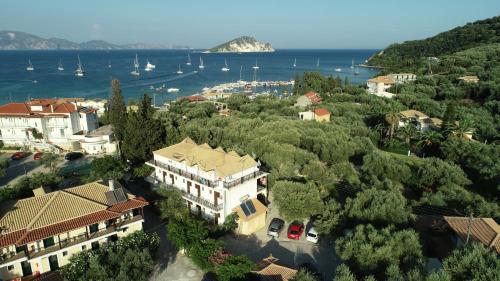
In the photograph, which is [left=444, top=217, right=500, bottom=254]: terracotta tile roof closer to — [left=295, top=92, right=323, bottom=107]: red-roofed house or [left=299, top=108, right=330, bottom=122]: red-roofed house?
[left=299, top=108, right=330, bottom=122]: red-roofed house

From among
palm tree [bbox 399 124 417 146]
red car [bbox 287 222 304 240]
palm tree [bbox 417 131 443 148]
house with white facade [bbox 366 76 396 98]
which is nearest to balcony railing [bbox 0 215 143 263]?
red car [bbox 287 222 304 240]

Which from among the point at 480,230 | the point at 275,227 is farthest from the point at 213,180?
the point at 480,230

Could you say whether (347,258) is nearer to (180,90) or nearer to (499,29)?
(180,90)

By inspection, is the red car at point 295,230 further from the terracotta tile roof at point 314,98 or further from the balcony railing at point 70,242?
the terracotta tile roof at point 314,98

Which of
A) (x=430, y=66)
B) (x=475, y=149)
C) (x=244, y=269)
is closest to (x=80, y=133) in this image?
(x=244, y=269)

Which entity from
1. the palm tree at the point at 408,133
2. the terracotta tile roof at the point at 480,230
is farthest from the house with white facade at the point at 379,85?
the terracotta tile roof at the point at 480,230

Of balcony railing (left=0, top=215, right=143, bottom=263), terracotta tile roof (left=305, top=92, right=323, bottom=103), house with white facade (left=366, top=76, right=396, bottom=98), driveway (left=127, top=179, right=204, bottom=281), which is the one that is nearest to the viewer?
balcony railing (left=0, top=215, right=143, bottom=263)

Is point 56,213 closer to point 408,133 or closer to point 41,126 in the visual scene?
point 41,126
